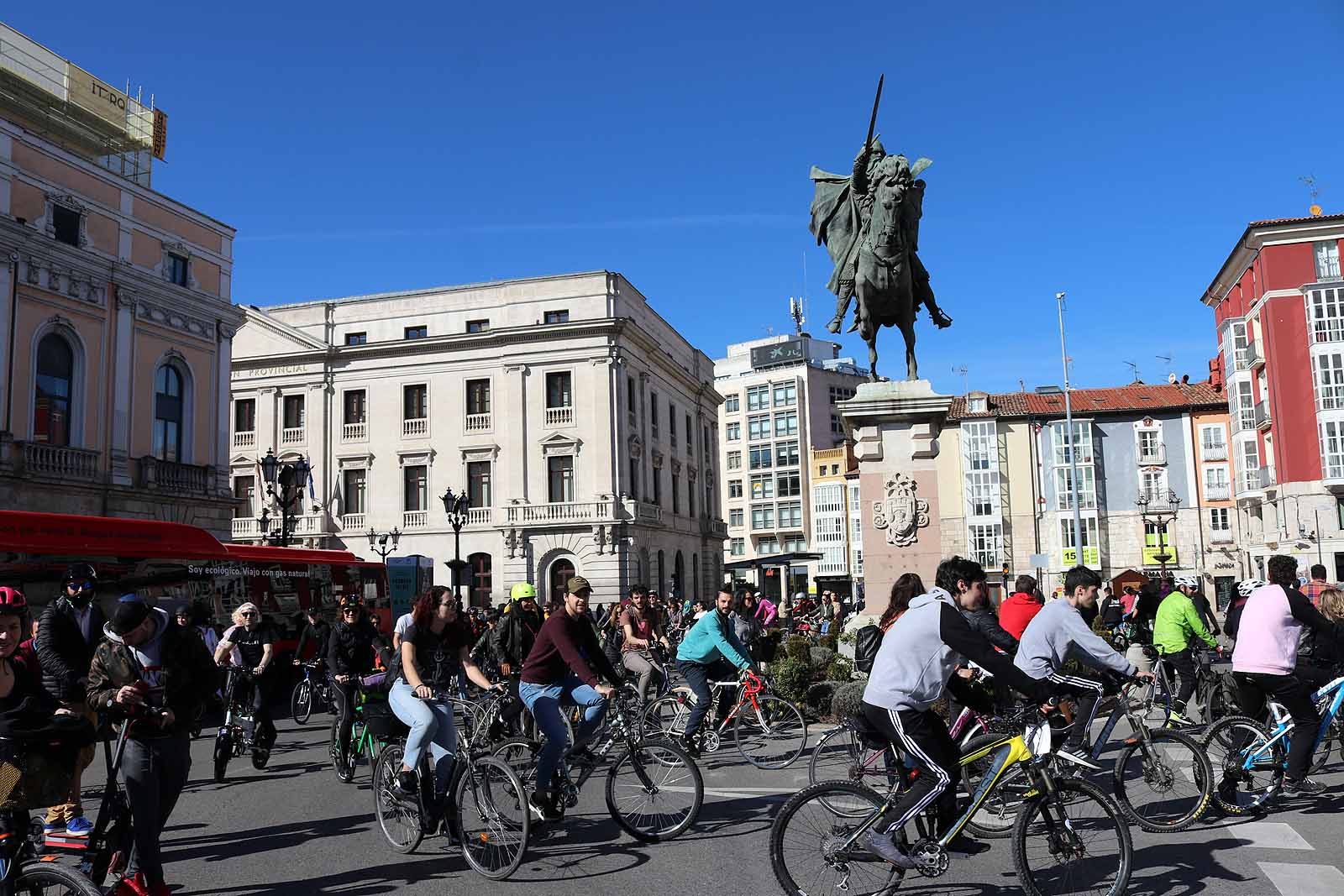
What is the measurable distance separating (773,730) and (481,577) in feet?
133

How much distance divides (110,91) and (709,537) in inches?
1610

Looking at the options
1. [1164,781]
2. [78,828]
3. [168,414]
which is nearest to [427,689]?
[78,828]

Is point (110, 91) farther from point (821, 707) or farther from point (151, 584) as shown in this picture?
point (821, 707)

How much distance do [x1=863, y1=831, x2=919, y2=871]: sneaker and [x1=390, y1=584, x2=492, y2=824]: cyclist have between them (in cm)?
283

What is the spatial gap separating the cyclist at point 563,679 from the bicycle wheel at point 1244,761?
14.3ft

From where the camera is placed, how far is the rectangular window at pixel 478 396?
51688 millimetres

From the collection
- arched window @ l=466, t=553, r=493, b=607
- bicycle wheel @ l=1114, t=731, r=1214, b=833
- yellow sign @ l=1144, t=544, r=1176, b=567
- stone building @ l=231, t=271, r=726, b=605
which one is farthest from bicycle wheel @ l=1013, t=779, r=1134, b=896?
yellow sign @ l=1144, t=544, r=1176, b=567

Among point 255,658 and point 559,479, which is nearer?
point 255,658

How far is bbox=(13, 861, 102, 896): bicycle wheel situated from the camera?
4113 mm

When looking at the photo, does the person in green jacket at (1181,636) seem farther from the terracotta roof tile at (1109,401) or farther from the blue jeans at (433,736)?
the terracotta roof tile at (1109,401)

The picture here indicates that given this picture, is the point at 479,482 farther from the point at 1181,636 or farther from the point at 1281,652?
the point at 1281,652

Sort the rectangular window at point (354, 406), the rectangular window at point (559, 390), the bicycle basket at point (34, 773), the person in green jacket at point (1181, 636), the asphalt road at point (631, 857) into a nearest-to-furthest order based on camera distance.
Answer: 1. the bicycle basket at point (34, 773)
2. the asphalt road at point (631, 857)
3. the person in green jacket at point (1181, 636)
4. the rectangular window at point (559, 390)
5. the rectangular window at point (354, 406)

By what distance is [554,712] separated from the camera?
714 centimetres

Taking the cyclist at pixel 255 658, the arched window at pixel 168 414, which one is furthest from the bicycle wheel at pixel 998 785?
the arched window at pixel 168 414
